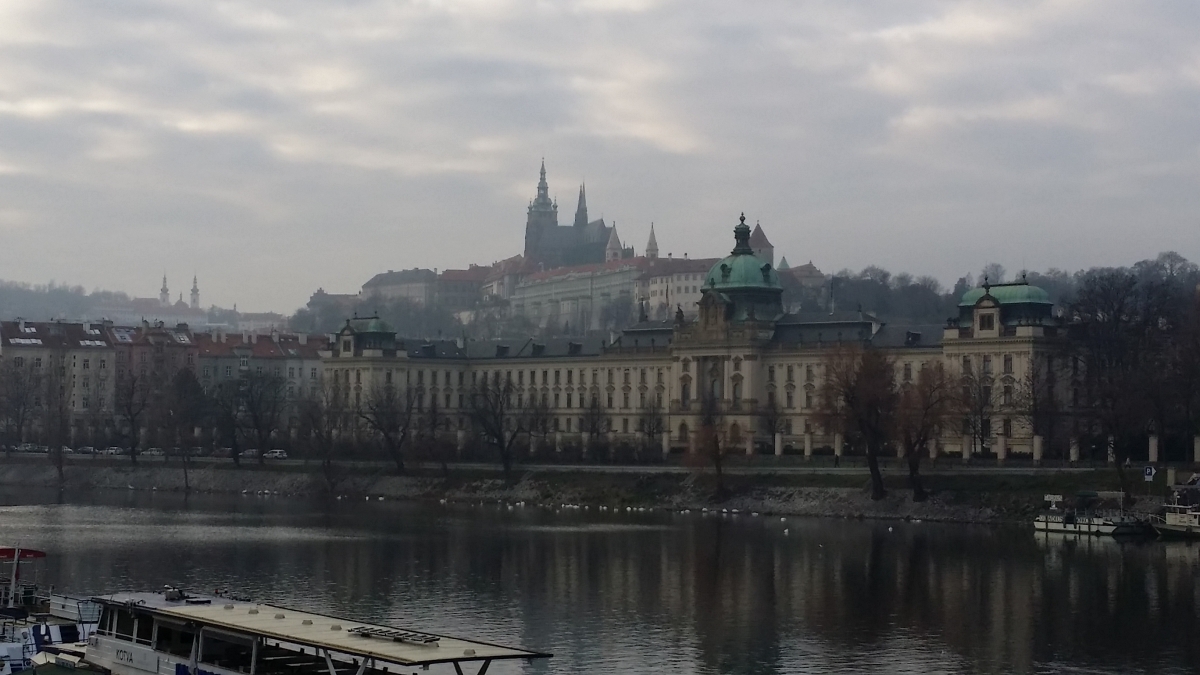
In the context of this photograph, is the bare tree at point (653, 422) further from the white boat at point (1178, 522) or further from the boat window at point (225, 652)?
the boat window at point (225, 652)

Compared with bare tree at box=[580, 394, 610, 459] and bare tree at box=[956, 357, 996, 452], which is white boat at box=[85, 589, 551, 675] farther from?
bare tree at box=[580, 394, 610, 459]

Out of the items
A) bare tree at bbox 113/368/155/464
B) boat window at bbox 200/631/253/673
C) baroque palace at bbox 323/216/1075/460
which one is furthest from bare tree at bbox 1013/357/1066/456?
boat window at bbox 200/631/253/673

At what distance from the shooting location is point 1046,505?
101m

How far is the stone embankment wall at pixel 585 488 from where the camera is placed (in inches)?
4126

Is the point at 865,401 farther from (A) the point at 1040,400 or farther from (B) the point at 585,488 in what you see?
(B) the point at 585,488

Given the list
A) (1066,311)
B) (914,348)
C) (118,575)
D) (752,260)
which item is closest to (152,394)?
(752,260)

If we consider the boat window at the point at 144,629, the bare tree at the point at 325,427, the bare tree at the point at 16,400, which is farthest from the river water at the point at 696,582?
the bare tree at the point at 16,400

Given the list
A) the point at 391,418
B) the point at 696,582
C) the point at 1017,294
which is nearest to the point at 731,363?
the point at 1017,294

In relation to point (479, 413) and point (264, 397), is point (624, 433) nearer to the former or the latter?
point (479, 413)

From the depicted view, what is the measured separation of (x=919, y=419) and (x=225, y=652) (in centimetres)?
7254

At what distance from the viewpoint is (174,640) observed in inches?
1740

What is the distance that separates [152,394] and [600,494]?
199ft

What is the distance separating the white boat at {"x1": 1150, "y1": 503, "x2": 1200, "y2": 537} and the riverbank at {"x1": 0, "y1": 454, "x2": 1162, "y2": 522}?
3530mm

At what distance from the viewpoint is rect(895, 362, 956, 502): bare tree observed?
4237 inches
